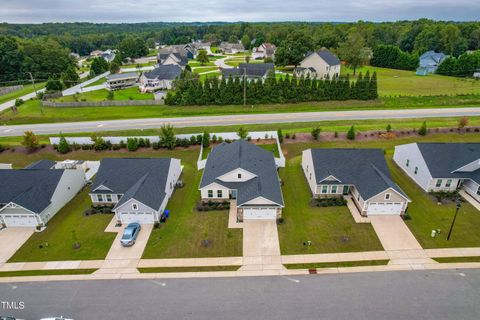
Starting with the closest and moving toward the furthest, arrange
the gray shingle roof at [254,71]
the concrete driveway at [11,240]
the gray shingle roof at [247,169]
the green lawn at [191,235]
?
the green lawn at [191,235], the concrete driveway at [11,240], the gray shingle roof at [247,169], the gray shingle roof at [254,71]

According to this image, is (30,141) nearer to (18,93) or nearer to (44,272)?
(44,272)

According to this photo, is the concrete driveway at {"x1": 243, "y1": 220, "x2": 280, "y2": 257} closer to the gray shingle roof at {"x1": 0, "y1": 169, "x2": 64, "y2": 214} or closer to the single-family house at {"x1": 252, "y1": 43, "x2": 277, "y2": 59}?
the gray shingle roof at {"x1": 0, "y1": 169, "x2": 64, "y2": 214}

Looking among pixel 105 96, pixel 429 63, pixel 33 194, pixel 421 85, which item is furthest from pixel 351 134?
pixel 429 63

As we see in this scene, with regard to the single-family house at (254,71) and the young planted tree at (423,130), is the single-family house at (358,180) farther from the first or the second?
the single-family house at (254,71)

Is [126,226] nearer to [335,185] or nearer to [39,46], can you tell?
[335,185]

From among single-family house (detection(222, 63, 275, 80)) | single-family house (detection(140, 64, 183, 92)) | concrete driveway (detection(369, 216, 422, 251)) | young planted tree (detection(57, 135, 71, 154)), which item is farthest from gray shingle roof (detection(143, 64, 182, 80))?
concrete driveway (detection(369, 216, 422, 251))

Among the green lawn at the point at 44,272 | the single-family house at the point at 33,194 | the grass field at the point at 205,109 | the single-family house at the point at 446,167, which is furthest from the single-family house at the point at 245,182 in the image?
the grass field at the point at 205,109

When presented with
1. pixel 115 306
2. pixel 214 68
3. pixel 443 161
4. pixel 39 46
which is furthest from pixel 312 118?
pixel 39 46
